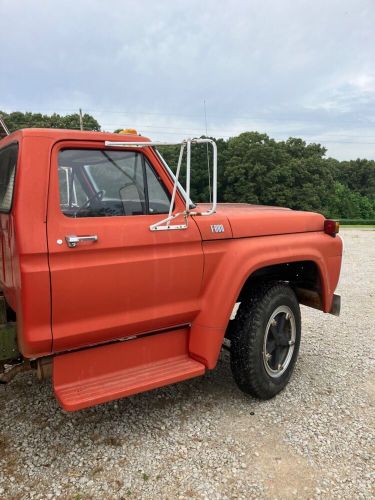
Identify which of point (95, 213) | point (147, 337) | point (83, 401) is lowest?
point (83, 401)

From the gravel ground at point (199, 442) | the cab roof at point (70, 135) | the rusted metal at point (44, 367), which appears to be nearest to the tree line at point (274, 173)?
the gravel ground at point (199, 442)

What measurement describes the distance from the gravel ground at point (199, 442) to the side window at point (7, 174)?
62.5 inches

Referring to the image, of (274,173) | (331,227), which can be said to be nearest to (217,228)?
(331,227)

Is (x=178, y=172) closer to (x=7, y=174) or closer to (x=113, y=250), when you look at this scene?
(x=113, y=250)

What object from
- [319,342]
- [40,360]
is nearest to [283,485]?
[40,360]

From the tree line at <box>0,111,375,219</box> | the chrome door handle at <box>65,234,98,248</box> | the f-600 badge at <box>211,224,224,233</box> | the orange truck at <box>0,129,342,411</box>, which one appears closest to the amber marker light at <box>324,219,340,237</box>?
the orange truck at <box>0,129,342,411</box>

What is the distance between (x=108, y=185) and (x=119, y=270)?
0.56 m

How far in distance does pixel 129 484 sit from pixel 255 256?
1.73 metres

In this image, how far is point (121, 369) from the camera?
2961 mm

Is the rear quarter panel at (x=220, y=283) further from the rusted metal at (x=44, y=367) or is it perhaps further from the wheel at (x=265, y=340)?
the rusted metal at (x=44, y=367)

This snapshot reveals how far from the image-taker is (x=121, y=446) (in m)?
3.00

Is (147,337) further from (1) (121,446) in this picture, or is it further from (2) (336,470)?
(2) (336,470)

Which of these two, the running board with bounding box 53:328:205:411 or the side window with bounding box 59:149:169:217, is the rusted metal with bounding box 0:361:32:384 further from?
the side window with bounding box 59:149:169:217

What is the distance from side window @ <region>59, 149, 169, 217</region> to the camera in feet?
8.87
